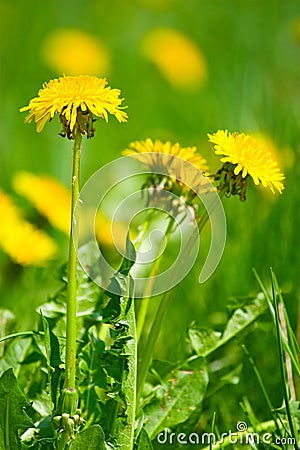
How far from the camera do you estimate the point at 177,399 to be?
2.54 feet

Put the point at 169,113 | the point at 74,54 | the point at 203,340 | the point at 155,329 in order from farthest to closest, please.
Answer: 1. the point at 74,54
2. the point at 169,113
3. the point at 203,340
4. the point at 155,329

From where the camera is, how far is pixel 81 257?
0.82 meters

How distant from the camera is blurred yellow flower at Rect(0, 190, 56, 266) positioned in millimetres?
1090

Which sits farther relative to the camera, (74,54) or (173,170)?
(74,54)

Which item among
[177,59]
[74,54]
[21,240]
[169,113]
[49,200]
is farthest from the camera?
[74,54]

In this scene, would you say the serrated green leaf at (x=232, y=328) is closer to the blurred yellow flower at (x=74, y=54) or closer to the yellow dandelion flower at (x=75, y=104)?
the yellow dandelion flower at (x=75, y=104)

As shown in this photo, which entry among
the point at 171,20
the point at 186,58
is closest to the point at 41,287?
the point at 186,58

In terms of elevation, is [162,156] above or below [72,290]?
above

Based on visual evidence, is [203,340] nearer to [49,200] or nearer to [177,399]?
[177,399]

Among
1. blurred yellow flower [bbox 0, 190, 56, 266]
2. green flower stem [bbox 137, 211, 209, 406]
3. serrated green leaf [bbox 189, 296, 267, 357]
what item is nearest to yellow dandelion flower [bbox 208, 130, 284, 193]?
green flower stem [bbox 137, 211, 209, 406]

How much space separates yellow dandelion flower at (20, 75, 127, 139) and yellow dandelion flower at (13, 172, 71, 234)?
58cm

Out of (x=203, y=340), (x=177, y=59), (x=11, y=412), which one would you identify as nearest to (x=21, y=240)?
(x=203, y=340)

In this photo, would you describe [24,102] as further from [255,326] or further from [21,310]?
[255,326]

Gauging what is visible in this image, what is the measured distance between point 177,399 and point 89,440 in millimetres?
190
